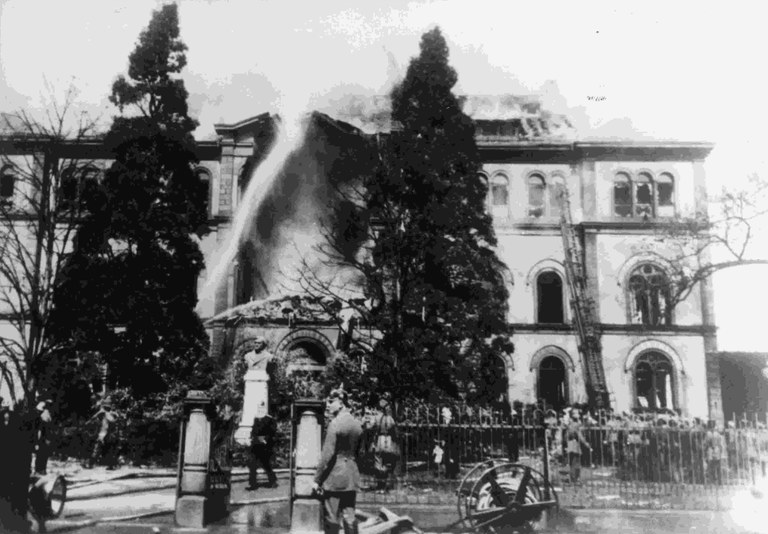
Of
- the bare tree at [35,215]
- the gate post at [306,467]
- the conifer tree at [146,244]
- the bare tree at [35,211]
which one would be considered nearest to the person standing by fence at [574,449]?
the gate post at [306,467]

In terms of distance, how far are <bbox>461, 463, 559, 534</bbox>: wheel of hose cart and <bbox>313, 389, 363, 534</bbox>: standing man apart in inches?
66.8

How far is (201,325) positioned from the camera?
16.4m

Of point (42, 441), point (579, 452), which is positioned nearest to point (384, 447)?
point (579, 452)

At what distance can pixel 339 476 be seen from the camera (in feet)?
24.0

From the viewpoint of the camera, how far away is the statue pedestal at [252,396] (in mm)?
14883

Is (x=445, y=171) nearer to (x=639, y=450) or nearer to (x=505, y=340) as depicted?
(x=505, y=340)

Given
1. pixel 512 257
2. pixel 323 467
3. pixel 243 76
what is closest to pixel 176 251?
Result: pixel 243 76

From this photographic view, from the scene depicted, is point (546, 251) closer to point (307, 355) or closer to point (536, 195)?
point (536, 195)

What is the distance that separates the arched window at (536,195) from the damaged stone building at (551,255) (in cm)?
4

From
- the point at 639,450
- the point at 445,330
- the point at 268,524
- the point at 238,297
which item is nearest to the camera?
the point at 268,524

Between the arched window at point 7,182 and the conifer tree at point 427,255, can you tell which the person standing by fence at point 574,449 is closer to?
the conifer tree at point 427,255

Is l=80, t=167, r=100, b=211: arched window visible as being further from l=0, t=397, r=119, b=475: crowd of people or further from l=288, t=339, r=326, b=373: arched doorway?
l=288, t=339, r=326, b=373: arched doorway

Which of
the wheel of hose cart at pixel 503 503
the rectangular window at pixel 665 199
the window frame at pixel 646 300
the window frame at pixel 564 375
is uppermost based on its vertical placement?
the rectangular window at pixel 665 199

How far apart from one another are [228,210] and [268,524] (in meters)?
10.1
